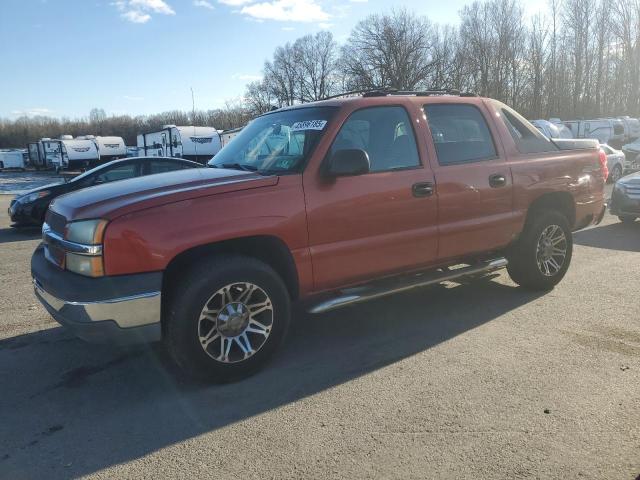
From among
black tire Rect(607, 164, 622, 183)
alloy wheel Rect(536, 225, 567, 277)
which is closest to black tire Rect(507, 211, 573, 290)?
alloy wheel Rect(536, 225, 567, 277)

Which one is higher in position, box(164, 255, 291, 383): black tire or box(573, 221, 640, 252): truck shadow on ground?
box(164, 255, 291, 383): black tire

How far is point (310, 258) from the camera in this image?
3.81m

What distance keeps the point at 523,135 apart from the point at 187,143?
2702 centimetres

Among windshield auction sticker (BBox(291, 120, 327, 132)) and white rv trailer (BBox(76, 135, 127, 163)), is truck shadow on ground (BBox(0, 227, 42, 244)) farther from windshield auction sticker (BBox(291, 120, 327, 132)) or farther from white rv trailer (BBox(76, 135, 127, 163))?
white rv trailer (BBox(76, 135, 127, 163))

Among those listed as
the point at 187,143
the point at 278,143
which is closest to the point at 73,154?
the point at 187,143

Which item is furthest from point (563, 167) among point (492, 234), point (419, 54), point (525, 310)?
point (419, 54)

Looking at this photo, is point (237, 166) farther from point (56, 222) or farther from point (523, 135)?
point (523, 135)

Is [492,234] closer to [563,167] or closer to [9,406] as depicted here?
[563,167]

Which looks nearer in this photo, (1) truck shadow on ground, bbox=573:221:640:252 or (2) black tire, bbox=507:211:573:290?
(2) black tire, bbox=507:211:573:290

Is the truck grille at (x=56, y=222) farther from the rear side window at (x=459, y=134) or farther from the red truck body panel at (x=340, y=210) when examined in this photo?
the rear side window at (x=459, y=134)

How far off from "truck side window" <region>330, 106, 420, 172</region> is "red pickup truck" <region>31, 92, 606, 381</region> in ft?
0.04

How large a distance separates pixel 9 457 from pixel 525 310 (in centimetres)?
436

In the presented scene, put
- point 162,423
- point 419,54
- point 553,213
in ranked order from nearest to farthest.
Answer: point 162,423 → point 553,213 → point 419,54

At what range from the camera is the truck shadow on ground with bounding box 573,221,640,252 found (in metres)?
7.92
